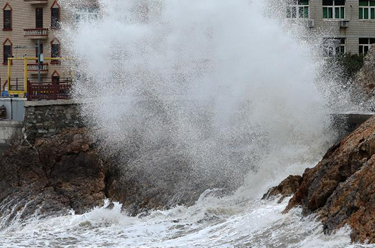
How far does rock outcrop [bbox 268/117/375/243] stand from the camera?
55.3 feet

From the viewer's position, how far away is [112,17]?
30.9m

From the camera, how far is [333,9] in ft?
138

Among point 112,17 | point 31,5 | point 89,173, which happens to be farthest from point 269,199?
point 31,5

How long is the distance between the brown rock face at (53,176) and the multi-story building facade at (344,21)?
53.7ft

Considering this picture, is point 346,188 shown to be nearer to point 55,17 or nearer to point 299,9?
point 299,9

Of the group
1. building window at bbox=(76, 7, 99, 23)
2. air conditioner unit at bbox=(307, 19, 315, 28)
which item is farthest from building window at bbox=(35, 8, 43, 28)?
air conditioner unit at bbox=(307, 19, 315, 28)

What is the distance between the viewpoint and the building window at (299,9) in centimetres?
4012

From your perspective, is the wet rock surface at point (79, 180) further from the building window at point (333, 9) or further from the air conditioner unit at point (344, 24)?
the air conditioner unit at point (344, 24)

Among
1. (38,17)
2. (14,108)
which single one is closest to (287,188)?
(14,108)

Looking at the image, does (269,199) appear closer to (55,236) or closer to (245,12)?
(55,236)

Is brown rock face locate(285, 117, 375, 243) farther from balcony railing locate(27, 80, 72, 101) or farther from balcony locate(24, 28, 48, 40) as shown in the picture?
balcony locate(24, 28, 48, 40)

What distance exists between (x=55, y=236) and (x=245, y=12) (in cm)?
920

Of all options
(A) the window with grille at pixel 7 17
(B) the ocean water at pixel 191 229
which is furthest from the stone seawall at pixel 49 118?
(A) the window with grille at pixel 7 17

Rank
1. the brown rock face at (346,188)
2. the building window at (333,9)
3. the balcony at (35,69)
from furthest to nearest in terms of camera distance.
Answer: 1. the balcony at (35,69)
2. the building window at (333,9)
3. the brown rock face at (346,188)
